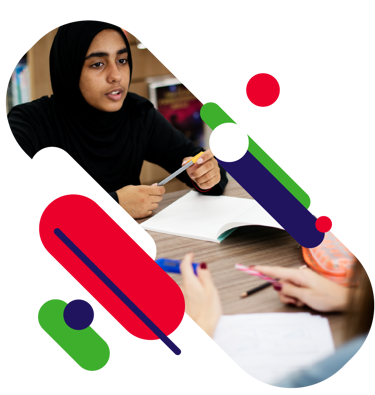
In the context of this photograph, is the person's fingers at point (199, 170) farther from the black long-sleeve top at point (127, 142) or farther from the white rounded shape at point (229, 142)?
the white rounded shape at point (229, 142)

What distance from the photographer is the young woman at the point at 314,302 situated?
0.87 m

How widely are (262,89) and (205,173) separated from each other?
36 cm

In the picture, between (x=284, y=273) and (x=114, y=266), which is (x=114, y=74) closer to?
(x=114, y=266)

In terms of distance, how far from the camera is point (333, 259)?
924mm

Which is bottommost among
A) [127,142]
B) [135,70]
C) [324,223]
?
[324,223]

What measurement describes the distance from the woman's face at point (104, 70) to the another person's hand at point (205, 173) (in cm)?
28

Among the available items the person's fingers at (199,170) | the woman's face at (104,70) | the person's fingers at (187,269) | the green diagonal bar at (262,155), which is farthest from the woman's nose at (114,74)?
the person's fingers at (187,269)

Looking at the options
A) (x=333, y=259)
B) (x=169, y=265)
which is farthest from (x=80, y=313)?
(x=333, y=259)

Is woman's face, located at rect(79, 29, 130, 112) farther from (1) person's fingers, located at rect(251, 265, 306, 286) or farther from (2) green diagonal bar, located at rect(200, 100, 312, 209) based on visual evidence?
(1) person's fingers, located at rect(251, 265, 306, 286)

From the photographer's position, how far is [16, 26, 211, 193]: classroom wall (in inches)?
40.0

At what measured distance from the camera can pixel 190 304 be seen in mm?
932

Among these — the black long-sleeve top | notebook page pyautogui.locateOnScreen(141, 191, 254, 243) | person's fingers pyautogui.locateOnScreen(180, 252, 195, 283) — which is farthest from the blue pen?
the black long-sleeve top

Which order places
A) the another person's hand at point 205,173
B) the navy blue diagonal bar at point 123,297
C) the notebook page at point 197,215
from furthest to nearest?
the another person's hand at point 205,173 → the notebook page at point 197,215 → the navy blue diagonal bar at point 123,297

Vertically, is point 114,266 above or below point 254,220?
above
